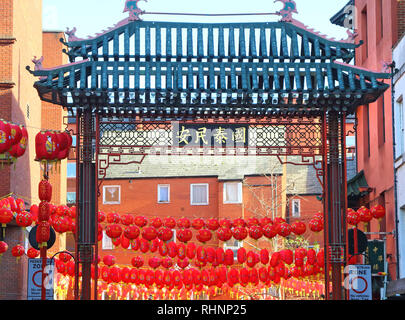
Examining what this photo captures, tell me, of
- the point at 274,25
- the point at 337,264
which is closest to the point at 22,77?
the point at 274,25

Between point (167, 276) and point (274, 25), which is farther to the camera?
point (167, 276)

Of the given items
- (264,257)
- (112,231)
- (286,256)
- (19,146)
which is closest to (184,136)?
(19,146)

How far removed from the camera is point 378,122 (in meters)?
28.4

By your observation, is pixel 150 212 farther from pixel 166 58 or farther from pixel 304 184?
pixel 166 58

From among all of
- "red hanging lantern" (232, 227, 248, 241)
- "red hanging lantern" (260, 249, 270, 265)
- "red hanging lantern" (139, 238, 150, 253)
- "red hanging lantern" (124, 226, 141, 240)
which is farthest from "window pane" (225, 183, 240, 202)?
"red hanging lantern" (124, 226, 141, 240)

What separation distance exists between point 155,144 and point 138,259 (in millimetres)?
10928

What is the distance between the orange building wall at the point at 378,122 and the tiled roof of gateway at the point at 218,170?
60.2 feet

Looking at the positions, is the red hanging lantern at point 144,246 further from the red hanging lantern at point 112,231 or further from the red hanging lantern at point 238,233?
the red hanging lantern at point 238,233

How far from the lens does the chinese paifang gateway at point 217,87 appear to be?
64.6ft

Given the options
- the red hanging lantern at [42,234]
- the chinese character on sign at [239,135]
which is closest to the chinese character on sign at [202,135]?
the chinese character on sign at [239,135]

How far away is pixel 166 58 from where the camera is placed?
20.7 meters

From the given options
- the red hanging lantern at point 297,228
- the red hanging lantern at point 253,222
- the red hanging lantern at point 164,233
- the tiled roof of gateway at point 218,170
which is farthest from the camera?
the tiled roof of gateway at point 218,170

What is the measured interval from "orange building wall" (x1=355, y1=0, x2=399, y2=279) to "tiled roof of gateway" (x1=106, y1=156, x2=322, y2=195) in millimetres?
18336
